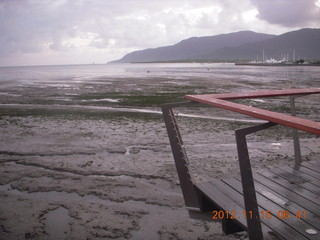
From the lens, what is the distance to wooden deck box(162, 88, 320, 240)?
1.98m

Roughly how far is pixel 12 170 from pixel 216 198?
18.0 ft

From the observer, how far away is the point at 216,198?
312cm

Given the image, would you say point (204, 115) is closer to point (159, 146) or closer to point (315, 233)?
point (159, 146)

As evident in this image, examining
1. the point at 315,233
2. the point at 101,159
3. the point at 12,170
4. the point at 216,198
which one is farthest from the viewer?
the point at 101,159

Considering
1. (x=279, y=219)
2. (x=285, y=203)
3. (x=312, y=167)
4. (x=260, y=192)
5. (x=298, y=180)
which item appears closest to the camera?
(x=279, y=219)

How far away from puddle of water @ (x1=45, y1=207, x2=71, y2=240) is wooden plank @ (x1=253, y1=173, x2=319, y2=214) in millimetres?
3093

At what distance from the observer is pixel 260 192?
3248mm

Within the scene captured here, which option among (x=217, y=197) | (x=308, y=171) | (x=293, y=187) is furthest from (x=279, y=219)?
(x=308, y=171)

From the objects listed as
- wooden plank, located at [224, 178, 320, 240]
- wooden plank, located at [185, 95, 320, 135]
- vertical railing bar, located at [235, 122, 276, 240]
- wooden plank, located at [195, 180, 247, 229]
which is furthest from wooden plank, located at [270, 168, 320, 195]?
wooden plank, located at [185, 95, 320, 135]

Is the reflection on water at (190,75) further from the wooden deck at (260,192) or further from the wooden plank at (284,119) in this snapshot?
the wooden plank at (284,119)

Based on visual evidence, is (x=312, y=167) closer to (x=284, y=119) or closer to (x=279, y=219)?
(x=279, y=219)

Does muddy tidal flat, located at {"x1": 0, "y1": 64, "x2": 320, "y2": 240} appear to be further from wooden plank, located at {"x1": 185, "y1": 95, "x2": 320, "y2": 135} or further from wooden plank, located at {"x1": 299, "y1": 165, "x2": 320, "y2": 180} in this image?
wooden plank, located at {"x1": 185, "y1": 95, "x2": 320, "y2": 135}

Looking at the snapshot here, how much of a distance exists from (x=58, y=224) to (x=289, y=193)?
3590mm

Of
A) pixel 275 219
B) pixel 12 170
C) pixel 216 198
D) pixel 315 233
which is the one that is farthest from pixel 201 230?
pixel 12 170
